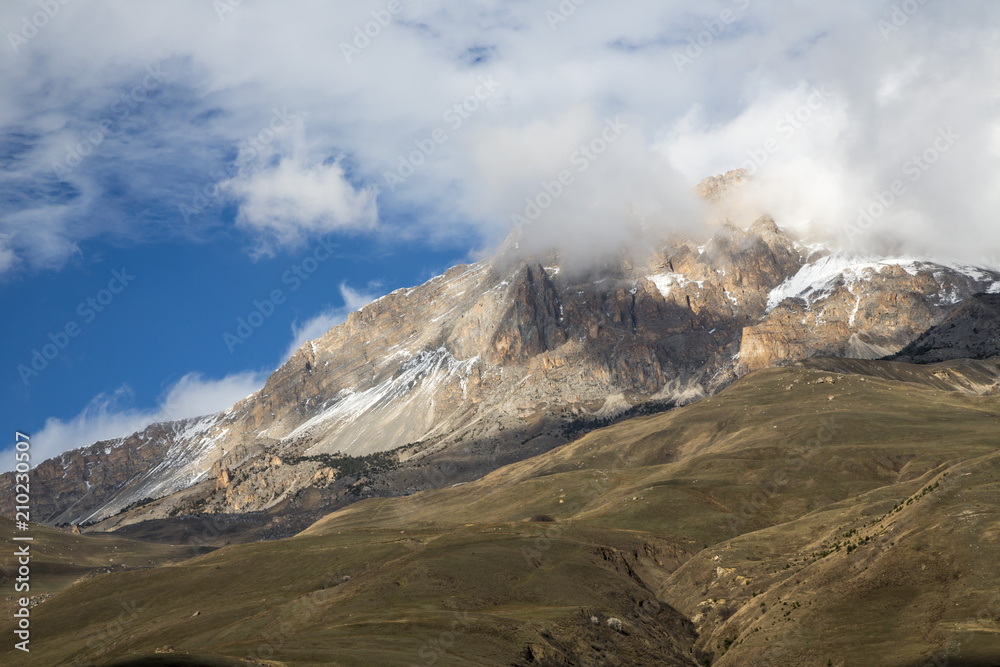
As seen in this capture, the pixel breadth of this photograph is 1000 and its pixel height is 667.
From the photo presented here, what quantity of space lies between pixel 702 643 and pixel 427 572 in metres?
29.3

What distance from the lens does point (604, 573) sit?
10069 centimetres

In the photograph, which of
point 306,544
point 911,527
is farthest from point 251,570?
point 911,527

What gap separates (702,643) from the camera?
274ft

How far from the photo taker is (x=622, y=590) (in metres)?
96.6

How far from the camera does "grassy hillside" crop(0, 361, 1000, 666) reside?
212 feet

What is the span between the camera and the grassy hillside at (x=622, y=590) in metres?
64.5

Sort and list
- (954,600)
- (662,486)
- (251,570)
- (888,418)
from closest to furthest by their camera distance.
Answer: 1. (954,600)
2. (251,570)
3. (662,486)
4. (888,418)

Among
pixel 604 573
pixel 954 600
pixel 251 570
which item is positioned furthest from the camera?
pixel 251 570

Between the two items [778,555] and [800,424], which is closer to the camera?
[778,555]

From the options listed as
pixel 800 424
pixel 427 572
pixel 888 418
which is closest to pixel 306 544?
pixel 427 572

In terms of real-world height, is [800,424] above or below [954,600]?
above

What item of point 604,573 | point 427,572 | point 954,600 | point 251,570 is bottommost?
point 954,600

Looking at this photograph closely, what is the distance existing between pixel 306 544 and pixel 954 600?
3667 inches

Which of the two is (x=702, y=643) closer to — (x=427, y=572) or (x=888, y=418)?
(x=427, y=572)
